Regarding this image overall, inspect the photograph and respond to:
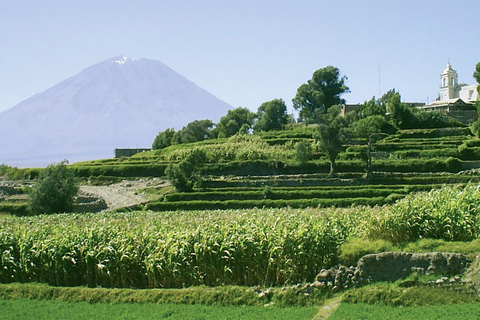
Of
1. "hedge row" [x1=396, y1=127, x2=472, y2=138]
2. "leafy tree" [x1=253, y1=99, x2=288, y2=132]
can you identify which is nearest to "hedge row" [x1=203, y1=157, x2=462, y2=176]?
"hedge row" [x1=396, y1=127, x2=472, y2=138]

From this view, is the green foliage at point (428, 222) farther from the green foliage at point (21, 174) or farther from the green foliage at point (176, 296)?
the green foliage at point (21, 174)

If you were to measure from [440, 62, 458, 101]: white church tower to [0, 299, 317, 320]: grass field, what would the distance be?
355 feet

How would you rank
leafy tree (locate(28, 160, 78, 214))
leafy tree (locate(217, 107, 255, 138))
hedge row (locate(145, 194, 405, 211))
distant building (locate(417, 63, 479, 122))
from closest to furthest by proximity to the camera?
1. hedge row (locate(145, 194, 405, 211))
2. leafy tree (locate(28, 160, 78, 214))
3. distant building (locate(417, 63, 479, 122))
4. leafy tree (locate(217, 107, 255, 138))

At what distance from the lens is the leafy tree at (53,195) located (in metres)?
47.8

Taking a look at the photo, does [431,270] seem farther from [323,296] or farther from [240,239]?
[240,239]

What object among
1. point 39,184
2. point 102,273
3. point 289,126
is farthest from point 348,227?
point 289,126

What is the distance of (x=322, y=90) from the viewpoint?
103m

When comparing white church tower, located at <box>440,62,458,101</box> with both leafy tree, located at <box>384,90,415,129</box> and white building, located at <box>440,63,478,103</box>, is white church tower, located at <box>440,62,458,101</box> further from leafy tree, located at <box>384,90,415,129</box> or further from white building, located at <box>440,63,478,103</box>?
leafy tree, located at <box>384,90,415,129</box>

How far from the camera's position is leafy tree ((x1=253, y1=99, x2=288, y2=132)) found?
9844 centimetres

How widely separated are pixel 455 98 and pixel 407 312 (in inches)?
4154

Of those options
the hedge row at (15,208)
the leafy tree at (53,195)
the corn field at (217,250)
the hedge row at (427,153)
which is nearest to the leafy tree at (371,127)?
the hedge row at (427,153)

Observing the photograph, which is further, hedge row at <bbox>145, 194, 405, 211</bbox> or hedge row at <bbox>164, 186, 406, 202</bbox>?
hedge row at <bbox>164, 186, 406, 202</bbox>

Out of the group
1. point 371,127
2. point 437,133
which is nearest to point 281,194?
point 371,127

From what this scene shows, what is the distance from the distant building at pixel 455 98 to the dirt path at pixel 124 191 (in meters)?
47.7
